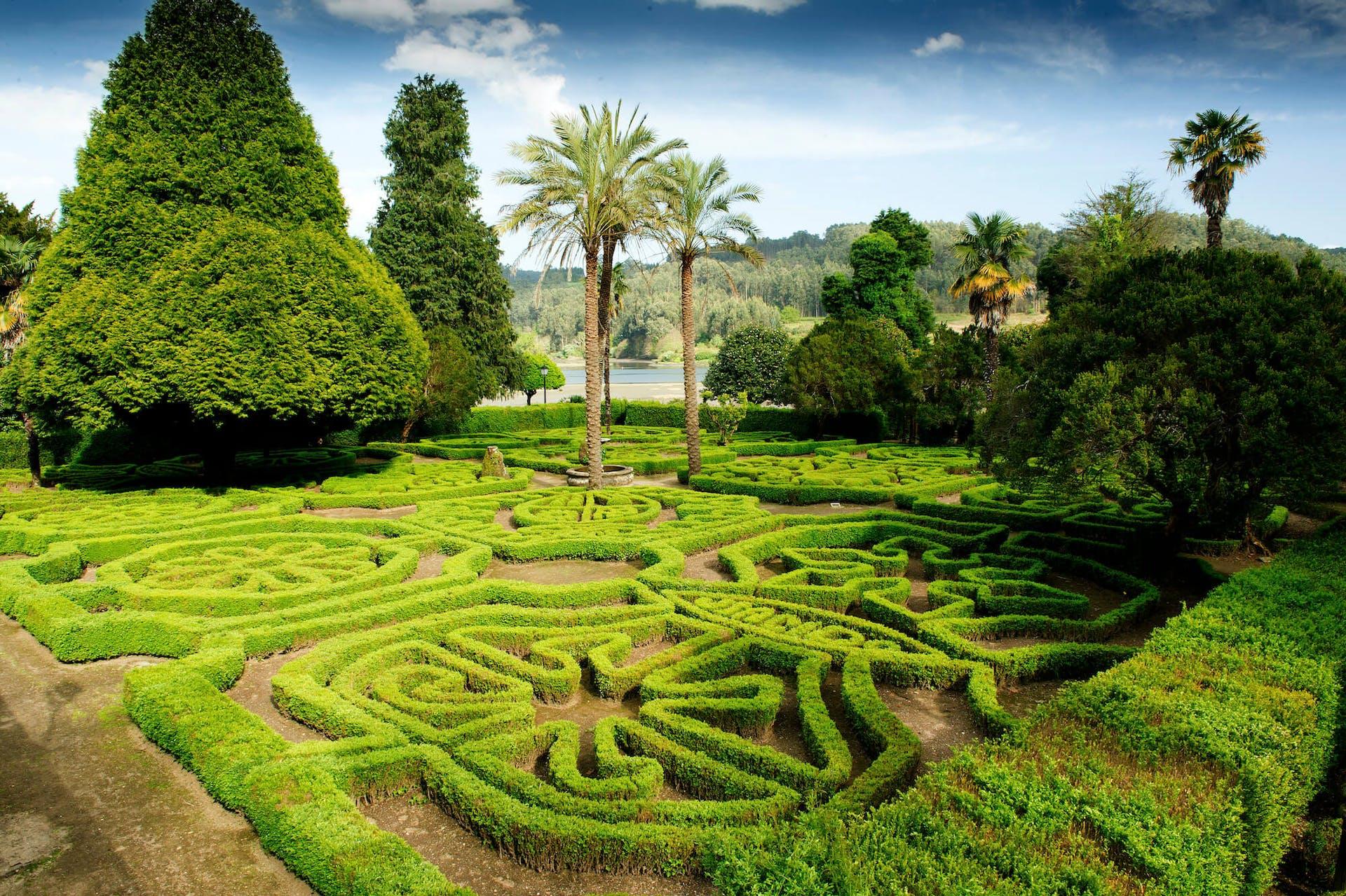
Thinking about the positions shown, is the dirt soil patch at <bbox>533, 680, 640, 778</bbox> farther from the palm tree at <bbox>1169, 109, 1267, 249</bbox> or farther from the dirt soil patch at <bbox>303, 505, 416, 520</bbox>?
the palm tree at <bbox>1169, 109, 1267, 249</bbox>

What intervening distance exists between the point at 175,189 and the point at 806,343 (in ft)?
76.4

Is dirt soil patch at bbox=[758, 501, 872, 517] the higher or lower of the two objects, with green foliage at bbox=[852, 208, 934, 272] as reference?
lower

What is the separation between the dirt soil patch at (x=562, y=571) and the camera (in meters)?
11.0

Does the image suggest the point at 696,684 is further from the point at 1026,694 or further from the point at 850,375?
the point at 850,375

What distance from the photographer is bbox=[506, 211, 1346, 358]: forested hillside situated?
313 ft

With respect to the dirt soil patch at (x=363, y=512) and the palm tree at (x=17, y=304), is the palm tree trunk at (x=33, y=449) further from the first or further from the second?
the dirt soil patch at (x=363, y=512)

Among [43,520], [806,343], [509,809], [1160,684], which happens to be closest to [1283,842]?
[1160,684]

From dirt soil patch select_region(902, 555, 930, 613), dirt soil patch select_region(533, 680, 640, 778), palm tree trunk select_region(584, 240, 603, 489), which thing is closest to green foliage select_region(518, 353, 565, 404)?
palm tree trunk select_region(584, 240, 603, 489)

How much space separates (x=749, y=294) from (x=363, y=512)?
377ft

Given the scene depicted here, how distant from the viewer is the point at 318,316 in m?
17.2

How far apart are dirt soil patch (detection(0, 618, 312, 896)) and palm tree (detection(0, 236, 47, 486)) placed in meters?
13.6

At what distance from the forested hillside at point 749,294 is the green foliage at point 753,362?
34.4 meters

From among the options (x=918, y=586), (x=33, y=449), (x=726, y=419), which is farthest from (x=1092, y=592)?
(x=33, y=449)

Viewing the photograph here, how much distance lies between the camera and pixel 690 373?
69.2 ft
